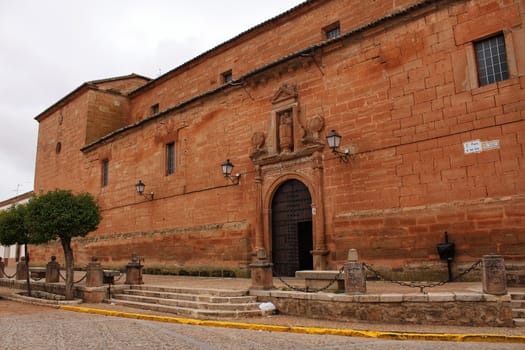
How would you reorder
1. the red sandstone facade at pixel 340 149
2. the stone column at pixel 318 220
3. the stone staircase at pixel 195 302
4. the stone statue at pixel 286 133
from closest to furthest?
the stone staircase at pixel 195 302 → the red sandstone facade at pixel 340 149 → the stone column at pixel 318 220 → the stone statue at pixel 286 133

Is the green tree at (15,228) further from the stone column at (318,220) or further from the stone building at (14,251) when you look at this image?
the stone building at (14,251)

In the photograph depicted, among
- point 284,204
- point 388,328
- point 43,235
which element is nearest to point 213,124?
point 284,204

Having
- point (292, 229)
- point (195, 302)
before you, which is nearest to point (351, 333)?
point (195, 302)

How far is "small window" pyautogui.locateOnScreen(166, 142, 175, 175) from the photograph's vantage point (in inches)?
658

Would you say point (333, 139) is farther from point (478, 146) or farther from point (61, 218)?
point (61, 218)

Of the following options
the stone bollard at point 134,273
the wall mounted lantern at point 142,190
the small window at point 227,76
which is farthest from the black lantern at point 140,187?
the stone bollard at point 134,273

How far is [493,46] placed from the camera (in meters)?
9.09

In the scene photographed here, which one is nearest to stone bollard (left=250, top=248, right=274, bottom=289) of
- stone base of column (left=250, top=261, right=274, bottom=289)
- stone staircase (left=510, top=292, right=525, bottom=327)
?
stone base of column (left=250, top=261, right=274, bottom=289)

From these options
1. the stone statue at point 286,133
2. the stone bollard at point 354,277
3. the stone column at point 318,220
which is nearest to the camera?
the stone bollard at point 354,277

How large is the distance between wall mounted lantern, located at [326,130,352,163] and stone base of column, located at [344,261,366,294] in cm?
406

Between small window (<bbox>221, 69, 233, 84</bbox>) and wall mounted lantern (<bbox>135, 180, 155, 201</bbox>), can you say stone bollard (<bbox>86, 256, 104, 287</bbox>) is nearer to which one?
wall mounted lantern (<bbox>135, 180, 155, 201</bbox>)

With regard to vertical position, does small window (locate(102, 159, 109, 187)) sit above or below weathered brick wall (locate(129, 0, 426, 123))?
below

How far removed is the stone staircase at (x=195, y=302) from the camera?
8.00 m

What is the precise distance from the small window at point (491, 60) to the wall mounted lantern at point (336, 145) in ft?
10.9
